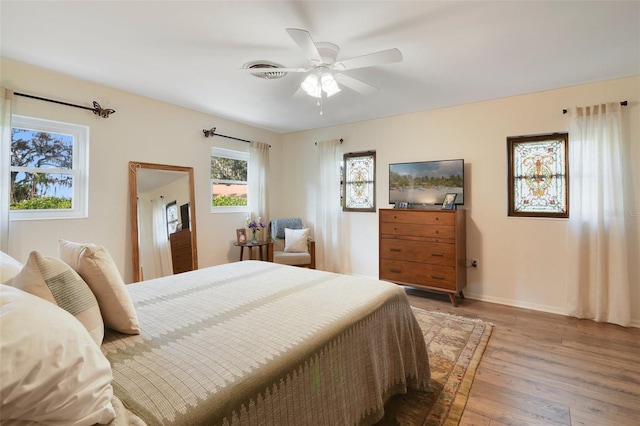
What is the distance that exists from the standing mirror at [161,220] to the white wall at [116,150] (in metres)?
0.09

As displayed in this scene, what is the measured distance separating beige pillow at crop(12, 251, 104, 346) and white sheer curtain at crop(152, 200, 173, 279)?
8.67 ft

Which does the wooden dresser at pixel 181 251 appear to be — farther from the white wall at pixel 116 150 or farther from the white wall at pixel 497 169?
the white wall at pixel 497 169

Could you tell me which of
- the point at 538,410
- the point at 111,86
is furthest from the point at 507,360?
the point at 111,86

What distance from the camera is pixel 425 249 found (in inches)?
141

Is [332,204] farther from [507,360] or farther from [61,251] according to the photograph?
[61,251]

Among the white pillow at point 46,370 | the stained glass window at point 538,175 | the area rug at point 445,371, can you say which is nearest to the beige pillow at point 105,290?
the white pillow at point 46,370

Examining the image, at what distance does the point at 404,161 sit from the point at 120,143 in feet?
11.5

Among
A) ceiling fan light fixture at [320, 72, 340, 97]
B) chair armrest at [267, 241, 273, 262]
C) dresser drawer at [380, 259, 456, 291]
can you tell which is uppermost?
ceiling fan light fixture at [320, 72, 340, 97]

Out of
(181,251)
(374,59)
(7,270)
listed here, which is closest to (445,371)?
(374,59)

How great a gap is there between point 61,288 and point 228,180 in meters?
3.64

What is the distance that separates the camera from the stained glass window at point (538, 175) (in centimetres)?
330

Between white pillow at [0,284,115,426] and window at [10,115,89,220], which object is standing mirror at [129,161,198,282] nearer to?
window at [10,115,89,220]

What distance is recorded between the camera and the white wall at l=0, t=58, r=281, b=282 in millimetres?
2705

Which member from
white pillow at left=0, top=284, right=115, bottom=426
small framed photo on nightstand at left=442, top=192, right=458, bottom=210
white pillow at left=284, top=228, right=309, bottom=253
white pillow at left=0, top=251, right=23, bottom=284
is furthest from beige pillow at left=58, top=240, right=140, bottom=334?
small framed photo on nightstand at left=442, top=192, right=458, bottom=210
